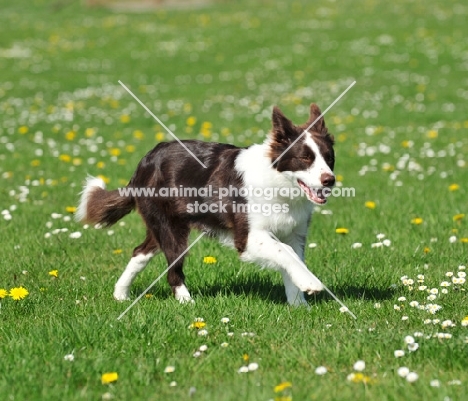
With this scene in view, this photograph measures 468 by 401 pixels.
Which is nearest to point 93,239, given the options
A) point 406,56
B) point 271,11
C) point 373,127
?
point 373,127

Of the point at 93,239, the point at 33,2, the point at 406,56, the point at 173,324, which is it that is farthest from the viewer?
the point at 33,2

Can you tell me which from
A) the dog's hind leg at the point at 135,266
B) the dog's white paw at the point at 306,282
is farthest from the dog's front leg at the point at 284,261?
the dog's hind leg at the point at 135,266

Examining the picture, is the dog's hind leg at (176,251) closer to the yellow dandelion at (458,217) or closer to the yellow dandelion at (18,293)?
the yellow dandelion at (18,293)

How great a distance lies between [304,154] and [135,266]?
1524 millimetres

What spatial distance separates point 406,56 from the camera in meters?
17.7

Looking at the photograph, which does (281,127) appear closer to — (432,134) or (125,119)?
(432,134)

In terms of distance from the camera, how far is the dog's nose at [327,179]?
4.40 metres

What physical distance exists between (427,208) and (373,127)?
4.49m

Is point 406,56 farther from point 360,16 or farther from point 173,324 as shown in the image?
point 173,324

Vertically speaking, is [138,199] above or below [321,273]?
above

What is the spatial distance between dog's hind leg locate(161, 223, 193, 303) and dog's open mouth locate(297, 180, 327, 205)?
1.00 meters

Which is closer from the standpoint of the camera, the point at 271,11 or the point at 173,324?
the point at 173,324

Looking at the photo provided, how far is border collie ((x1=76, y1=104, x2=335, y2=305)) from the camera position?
15.2 ft

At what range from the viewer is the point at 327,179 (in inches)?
173
